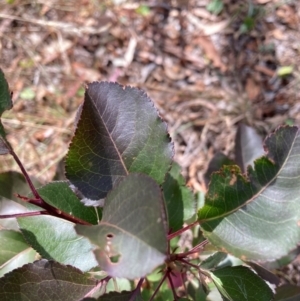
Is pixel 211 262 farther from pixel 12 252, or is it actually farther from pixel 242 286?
pixel 12 252

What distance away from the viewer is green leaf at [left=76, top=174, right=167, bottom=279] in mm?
562

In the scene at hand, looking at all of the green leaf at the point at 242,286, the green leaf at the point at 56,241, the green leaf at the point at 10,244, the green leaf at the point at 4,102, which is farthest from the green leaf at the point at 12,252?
the green leaf at the point at 242,286

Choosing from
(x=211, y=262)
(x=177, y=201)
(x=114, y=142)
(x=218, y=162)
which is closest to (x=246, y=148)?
(x=218, y=162)

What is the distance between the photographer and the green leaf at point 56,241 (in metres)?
0.85

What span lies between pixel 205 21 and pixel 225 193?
1.72 metres

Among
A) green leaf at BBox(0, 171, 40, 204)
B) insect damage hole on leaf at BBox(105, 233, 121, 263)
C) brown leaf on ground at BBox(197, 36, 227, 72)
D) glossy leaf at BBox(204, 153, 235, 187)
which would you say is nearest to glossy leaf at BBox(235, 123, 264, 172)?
glossy leaf at BBox(204, 153, 235, 187)

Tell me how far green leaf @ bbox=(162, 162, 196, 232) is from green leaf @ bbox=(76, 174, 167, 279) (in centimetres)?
34

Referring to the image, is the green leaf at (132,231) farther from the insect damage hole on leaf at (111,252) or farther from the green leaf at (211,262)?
the green leaf at (211,262)

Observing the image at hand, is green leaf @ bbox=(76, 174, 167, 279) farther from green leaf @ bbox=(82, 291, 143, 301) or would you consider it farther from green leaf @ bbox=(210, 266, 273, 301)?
green leaf @ bbox=(210, 266, 273, 301)

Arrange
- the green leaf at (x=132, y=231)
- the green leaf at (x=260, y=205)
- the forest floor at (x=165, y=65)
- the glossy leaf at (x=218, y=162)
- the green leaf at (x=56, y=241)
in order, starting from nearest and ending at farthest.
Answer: the green leaf at (x=132, y=231), the green leaf at (x=260, y=205), the green leaf at (x=56, y=241), the glossy leaf at (x=218, y=162), the forest floor at (x=165, y=65)

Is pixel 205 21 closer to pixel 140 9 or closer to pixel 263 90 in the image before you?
pixel 140 9

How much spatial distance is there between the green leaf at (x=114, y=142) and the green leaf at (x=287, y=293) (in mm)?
479

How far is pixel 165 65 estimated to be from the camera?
7.50ft

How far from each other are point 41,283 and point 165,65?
1.66 metres
